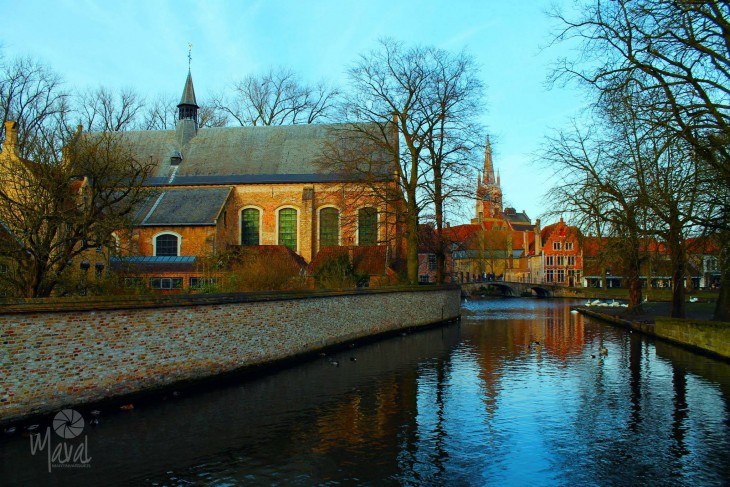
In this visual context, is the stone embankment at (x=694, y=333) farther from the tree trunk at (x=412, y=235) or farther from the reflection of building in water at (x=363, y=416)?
the tree trunk at (x=412, y=235)

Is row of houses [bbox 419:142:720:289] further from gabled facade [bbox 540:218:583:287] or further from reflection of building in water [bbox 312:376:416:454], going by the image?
reflection of building in water [bbox 312:376:416:454]

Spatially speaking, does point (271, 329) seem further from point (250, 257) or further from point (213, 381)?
point (250, 257)

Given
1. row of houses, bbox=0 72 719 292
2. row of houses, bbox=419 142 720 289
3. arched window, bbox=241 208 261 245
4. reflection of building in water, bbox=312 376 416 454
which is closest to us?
reflection of building in water, bbox=312 376 416 454

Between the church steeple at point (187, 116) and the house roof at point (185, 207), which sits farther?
the church steeple at point (187, 116)

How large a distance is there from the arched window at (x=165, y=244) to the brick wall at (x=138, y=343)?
1771cm

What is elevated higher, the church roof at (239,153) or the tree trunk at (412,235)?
the church roof at (239,153)

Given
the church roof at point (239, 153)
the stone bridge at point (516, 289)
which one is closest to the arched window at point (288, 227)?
the church roof at point (239, 153)

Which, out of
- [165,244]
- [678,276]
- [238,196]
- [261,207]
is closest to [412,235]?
[678,276]

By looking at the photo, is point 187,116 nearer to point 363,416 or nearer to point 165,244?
point 165,244

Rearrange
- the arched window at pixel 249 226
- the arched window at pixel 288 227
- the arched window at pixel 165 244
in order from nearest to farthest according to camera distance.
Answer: the arched window at pixel 165 244
the arched window at pixel 288 227
the arched window at pixel 249 226

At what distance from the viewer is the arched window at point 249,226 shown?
37688mm

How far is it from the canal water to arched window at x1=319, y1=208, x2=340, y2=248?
20.0m

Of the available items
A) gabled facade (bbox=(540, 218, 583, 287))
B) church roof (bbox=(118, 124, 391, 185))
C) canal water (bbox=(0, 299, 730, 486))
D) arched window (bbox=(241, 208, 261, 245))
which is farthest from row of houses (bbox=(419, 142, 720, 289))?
canal water (bbox=(0, 299, 730, 486))

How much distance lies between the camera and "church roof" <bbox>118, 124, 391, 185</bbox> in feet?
123
